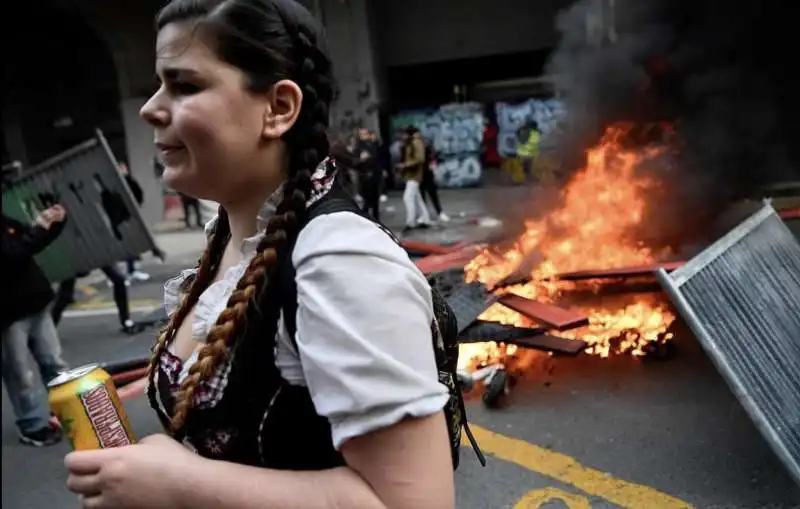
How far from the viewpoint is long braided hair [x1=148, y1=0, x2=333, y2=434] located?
1.19 metres

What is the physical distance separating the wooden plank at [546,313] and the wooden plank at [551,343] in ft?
0.28

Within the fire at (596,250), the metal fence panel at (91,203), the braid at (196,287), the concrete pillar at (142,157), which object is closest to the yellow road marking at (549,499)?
the fire at (596,250)

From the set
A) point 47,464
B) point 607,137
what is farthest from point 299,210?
point 607,137

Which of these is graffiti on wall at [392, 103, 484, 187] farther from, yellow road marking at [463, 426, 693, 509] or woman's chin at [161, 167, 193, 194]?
woman's chin at [161, 167, 193, 194]

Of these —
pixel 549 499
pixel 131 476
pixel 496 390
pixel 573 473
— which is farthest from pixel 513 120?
pixel 131 476

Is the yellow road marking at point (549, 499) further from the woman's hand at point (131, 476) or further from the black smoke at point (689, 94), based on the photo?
the black smoke at point (689, 94)

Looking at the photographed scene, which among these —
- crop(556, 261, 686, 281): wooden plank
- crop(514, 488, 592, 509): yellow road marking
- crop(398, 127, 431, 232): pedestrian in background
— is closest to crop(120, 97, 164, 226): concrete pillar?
crop(398, 127, 431, 232): pedestrian in background

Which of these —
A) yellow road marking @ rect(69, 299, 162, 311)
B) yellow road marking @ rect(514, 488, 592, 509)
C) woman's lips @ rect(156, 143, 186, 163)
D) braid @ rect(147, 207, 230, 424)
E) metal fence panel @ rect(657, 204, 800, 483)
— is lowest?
yellow road marking @ rect(69, 299, 162, 311)

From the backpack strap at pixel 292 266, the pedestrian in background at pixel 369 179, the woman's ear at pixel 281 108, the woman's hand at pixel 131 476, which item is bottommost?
the pedestrian in background at pixel 369 179

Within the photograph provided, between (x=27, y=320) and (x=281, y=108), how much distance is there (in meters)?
4.54

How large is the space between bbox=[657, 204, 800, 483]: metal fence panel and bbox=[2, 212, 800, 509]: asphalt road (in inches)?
22.0

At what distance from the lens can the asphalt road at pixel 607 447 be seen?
338 cm

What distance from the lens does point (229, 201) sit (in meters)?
1.34

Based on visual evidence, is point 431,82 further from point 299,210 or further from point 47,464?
point 299,210
